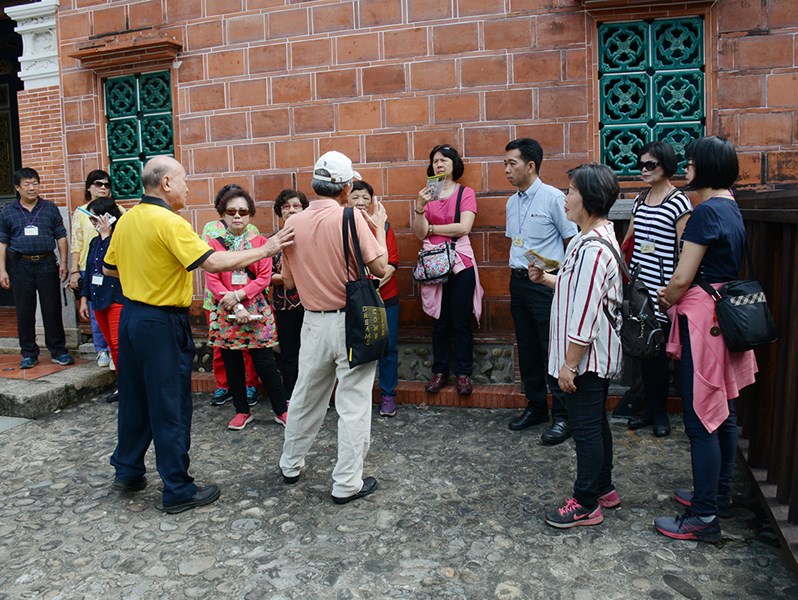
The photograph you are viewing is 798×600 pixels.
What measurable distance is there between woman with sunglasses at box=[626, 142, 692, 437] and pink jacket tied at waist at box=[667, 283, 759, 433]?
115 cm

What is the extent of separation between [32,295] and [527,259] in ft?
15.7

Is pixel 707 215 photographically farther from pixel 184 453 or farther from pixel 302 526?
pixel 184 453

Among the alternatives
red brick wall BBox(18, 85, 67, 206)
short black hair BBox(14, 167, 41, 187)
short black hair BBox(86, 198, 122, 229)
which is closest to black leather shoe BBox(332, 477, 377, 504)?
short black hair BBox(86, 198, 122, 229)

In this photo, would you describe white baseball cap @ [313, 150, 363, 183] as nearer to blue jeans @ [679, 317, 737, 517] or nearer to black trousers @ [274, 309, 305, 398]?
black trousers @ [274, 309, 305, 398]

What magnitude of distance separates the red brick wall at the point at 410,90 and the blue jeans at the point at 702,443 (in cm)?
255

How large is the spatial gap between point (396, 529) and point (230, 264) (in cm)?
168

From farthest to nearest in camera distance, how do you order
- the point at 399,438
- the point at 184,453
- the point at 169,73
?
the point at 169,73
the point at 399,438
the point at 184,453

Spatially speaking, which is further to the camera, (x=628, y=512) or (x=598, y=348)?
(x=628, y=512)

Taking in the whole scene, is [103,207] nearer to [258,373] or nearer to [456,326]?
[258,373]

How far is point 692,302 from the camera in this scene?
3529 millimetres

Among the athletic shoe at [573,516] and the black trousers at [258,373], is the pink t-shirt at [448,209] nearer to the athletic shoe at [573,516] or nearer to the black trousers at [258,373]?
the black trousers at [258,373]

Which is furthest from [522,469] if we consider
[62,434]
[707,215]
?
[62,434]

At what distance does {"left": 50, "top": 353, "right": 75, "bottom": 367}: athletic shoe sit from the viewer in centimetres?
700

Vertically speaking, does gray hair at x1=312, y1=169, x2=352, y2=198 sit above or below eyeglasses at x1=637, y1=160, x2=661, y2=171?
below
